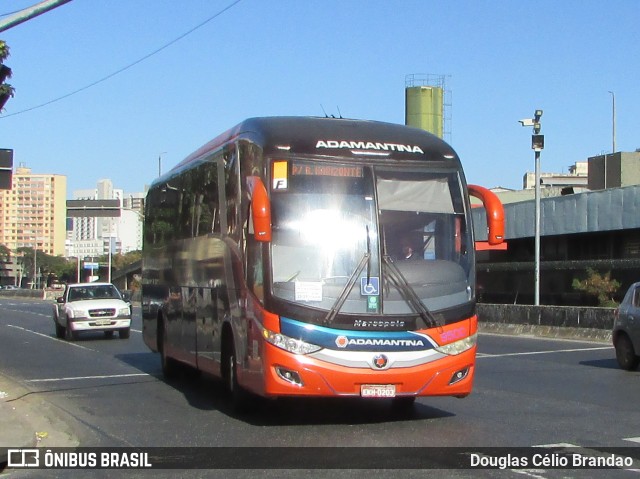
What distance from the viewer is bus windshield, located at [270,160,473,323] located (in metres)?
10.5

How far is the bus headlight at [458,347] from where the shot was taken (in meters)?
10.7

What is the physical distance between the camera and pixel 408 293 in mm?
10609

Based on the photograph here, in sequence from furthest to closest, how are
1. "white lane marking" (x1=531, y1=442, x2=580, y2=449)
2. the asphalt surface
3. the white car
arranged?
1. the white car
2. the asphalt surface
3. "white lane marking" (x1=531, y1=442, x2=580, y2=449)

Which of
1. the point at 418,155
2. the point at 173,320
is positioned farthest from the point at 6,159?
the point at 418,155

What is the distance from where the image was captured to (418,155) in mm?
11312

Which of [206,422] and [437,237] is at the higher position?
[437,237]

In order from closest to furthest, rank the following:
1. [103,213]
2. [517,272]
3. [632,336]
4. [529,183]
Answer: [632,336] → [517,272] → [103,213] → [529,183]

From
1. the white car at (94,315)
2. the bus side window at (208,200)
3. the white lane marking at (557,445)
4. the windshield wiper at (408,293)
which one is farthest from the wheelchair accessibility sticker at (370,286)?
the white car at (94,315)

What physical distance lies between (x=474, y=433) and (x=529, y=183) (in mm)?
110505

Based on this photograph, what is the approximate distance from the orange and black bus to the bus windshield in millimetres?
13

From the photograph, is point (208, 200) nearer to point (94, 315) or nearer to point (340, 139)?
point (340, 139)

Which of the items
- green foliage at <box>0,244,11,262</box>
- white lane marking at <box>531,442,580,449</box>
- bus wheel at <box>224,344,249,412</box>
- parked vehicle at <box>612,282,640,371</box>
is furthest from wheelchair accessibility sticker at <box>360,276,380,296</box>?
green foliage at <box>0,244,11,262</box>

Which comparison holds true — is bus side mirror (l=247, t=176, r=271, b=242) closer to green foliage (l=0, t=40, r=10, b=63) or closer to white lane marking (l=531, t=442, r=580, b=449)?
white lane marking (l=531, t=442, r=580, b=449)

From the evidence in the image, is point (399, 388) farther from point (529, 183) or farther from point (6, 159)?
point (529, 183)
